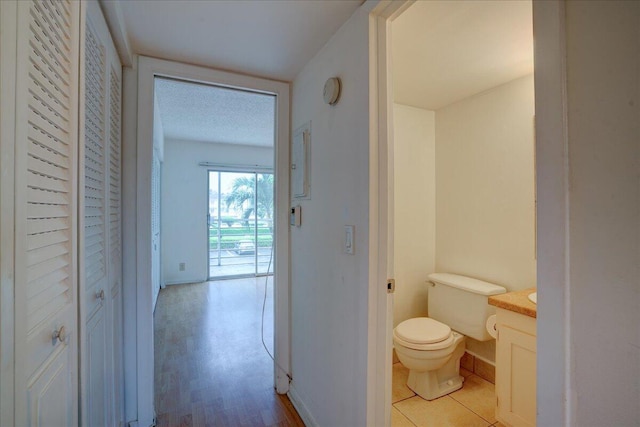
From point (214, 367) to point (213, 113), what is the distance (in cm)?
264

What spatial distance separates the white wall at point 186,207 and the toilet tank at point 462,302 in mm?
3870

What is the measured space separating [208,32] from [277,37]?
0.34 meters

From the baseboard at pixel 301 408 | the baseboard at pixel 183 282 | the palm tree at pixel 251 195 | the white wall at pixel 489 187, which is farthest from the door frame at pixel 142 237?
the palm tree at pixel 251 195

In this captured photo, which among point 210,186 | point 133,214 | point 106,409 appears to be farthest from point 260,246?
point 106,409

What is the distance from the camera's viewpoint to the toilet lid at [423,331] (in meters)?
1.85

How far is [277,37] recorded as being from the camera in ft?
4.87

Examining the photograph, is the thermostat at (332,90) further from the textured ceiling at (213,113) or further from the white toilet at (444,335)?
the white toilet at (444,335)

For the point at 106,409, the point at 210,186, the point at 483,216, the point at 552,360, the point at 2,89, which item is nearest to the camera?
the point at 2,89

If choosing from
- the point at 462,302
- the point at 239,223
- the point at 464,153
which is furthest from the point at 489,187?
the point at 239,223

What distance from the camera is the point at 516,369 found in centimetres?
154

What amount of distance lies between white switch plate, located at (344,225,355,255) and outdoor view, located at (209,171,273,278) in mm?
4138

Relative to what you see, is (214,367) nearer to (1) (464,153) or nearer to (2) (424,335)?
(2) (424,335)

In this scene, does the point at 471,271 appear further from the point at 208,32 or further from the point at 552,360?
the point at 208,32

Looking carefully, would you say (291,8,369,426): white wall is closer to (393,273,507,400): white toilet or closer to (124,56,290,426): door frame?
(393,273,507,400): white toilet
